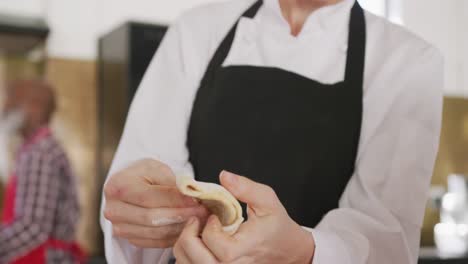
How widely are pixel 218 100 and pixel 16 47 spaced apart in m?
1.10

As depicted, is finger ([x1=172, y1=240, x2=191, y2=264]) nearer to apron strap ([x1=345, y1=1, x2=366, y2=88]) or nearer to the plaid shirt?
apron strap ([x1=345, y1=1, x2=366, y2=88])

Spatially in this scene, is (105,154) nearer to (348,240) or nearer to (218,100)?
(218,100)

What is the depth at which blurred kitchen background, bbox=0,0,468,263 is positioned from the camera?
4.75 feet

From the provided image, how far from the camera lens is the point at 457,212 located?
5.41ft

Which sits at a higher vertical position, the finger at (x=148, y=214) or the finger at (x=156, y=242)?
the finger at (x=148, y=214)

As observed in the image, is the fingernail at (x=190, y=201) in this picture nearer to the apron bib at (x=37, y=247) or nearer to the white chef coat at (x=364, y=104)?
the white chef coat at (x=364, y=104)

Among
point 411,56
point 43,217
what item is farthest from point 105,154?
point 411,56

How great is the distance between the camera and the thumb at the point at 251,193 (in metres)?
0.37

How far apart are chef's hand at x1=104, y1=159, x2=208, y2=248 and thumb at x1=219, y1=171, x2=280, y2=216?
0.05 meters

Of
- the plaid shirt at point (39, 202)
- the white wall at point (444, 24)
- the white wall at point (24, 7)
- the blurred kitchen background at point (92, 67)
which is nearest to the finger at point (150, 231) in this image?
the white wall at point (444, 24)

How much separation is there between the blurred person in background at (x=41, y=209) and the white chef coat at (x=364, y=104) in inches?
21.9

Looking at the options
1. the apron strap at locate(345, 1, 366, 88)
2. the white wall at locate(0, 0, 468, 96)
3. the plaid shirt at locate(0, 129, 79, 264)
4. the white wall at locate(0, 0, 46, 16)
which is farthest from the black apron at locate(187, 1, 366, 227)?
the white wall at locate(0, 0, 46, 16)

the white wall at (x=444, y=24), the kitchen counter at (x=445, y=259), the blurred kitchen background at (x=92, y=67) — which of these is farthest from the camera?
the blurred kitchen background at (x=92, y=67)

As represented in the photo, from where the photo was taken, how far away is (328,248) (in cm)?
45
